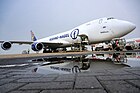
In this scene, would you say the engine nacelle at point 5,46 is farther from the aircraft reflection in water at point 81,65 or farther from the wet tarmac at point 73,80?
the wet tarmac at point 73,80

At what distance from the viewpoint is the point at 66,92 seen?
1.73 metres

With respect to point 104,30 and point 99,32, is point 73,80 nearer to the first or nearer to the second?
point 104,30

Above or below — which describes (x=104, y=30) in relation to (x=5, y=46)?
above

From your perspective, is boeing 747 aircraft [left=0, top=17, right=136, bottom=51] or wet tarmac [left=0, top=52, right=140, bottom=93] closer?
wet tarmac [left=0, top=52, right=140, bottom=93]

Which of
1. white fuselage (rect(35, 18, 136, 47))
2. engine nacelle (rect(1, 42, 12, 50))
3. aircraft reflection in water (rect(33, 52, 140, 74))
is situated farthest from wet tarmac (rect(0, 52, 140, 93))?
engine nacelle (rect(1, 42, 12, 50))

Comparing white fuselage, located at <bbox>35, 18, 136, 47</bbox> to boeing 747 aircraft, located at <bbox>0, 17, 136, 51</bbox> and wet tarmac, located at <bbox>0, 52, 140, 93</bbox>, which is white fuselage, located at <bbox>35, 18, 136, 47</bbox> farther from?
wet tarmac, located at <bbox>0, 52, 140, 93</bbox>

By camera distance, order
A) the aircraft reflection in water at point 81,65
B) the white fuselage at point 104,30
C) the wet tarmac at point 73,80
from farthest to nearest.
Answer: the white fuselage at point 104,30
the aircraft reflection in water at point 81,65
the wet tarmac at point 73,80

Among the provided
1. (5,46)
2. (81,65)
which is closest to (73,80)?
(81,65)

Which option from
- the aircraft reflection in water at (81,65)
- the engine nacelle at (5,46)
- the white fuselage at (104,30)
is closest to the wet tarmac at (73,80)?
the aircraft reflection in water at (81,65)

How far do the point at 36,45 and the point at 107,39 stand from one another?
8.77m

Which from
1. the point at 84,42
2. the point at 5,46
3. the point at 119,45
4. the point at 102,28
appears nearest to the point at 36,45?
the point at 5,46

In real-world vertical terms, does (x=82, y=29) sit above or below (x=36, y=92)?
above

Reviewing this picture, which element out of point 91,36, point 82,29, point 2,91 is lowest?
point 2,91

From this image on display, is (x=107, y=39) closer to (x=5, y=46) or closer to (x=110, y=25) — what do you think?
(x=110, y=25)
